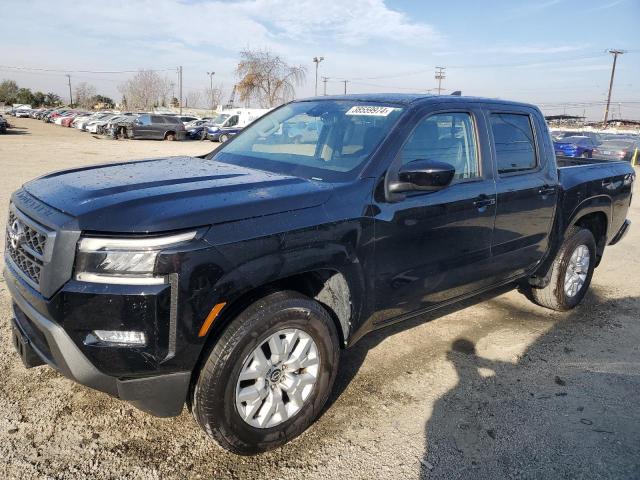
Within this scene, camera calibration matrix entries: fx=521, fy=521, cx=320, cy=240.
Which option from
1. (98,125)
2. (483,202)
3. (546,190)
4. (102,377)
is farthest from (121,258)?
(98,125)

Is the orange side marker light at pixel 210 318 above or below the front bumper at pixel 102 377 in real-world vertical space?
above

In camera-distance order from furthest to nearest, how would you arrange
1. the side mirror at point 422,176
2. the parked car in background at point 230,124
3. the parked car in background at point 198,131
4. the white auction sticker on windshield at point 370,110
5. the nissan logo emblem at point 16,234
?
the parked car in background at point 198,131 → the parked car in background at point 230,124 → the white auction sticker on windshield at point 370,110 → the side mirror at point 422,176 → the nissan logo emblem at point 16,234

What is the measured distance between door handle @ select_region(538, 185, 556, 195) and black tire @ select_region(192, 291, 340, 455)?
233 centimetres

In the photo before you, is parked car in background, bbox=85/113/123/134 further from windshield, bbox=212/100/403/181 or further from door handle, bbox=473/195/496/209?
door handle, bbox=473/195/496/209

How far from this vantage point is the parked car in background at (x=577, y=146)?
2230cm

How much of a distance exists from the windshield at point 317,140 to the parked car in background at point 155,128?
2985 centimetres

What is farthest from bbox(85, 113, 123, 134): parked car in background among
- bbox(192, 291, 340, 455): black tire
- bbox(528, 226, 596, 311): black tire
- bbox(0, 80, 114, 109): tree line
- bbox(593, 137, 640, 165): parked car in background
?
bbox(0, 80, 114, 109): tree line

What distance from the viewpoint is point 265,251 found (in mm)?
2504

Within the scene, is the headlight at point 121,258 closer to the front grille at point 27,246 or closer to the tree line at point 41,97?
the front grille at point 27,246

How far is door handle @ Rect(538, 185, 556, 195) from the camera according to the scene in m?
4.23

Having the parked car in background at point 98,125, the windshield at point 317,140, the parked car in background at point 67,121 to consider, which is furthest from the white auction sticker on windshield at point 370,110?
the parked car in background at point 67,121

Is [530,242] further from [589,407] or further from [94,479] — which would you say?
[94,479]

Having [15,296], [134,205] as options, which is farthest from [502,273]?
[15,296]

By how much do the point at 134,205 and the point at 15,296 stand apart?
0.92 meters
